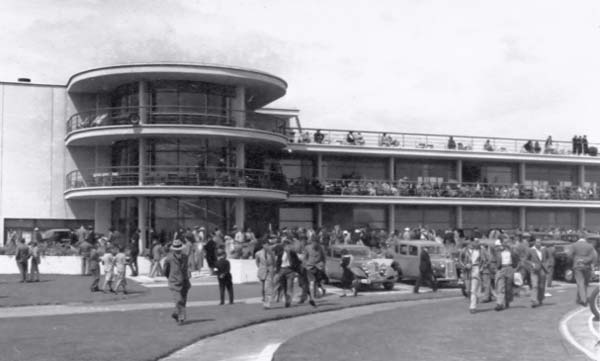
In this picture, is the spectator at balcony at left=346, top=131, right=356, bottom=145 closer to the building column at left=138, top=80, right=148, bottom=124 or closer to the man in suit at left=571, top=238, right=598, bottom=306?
the building column at left=138, top=80, right=148, bottom=124

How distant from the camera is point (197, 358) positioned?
43.2 ft

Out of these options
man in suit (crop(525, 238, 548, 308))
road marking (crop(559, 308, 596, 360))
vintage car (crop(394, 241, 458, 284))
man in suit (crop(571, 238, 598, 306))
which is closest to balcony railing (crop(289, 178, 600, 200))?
vintage car (crop(394, 241, 458, 284))

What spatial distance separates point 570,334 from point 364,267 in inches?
501

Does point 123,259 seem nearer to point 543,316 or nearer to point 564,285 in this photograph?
point 543,316

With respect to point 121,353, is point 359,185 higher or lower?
higher

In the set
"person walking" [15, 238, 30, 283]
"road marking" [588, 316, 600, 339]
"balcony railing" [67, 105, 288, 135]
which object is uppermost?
"balcony railing" [67, 105, 288, 135]

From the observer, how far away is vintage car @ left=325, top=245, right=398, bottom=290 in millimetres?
27141

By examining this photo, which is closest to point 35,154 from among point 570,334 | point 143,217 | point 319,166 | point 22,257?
point 143,217

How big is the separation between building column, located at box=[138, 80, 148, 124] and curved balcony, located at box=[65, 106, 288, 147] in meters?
0.06

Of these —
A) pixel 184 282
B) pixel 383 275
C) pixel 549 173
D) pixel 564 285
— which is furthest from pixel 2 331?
pixel 549 173

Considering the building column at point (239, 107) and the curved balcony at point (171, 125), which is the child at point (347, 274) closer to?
the curved balcony at point (171, 125)

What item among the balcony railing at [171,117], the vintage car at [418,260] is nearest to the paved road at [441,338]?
the vintage car at [418,260]

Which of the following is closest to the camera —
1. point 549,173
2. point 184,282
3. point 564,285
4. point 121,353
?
point 121,353

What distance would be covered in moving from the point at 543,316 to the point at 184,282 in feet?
26.9
